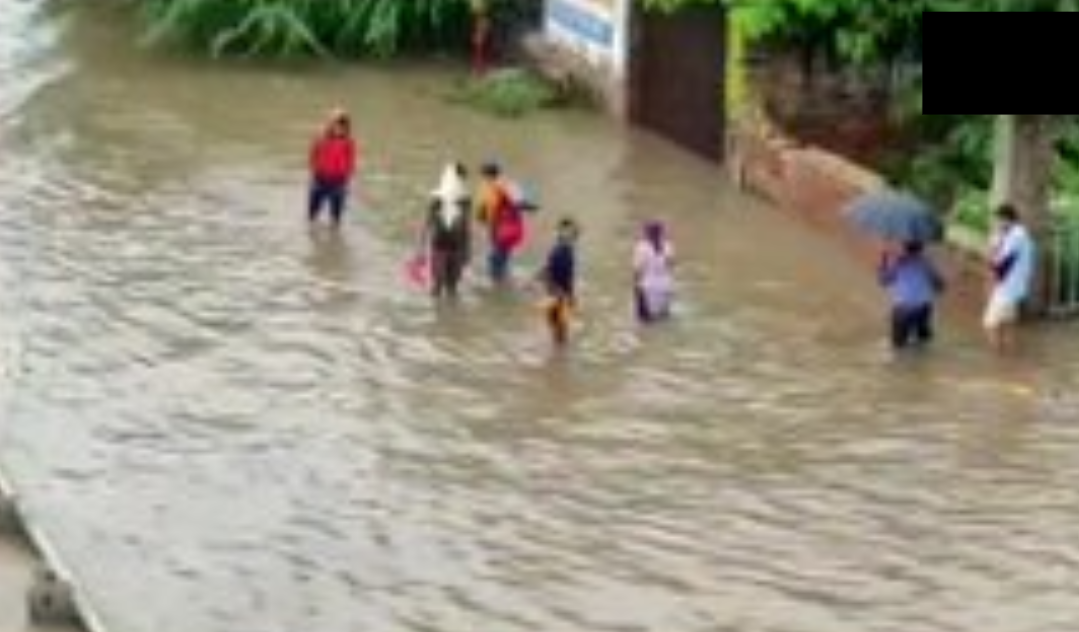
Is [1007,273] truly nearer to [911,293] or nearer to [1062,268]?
[911,293]

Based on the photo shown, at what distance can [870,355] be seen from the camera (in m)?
22.6

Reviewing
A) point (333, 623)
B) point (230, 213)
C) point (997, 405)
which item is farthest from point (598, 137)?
point (333, 623)

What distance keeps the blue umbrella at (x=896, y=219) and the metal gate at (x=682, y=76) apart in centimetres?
675

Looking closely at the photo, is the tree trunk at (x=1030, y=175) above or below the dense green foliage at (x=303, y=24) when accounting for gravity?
below

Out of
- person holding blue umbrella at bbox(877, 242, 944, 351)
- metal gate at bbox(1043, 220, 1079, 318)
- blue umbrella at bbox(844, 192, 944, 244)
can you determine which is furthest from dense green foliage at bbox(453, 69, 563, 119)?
person holding blue umbrella at bbox(877, 242, 944, 351)

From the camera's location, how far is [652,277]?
23.2 metres

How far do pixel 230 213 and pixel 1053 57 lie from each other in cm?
795

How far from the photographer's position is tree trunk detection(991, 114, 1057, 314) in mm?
23469

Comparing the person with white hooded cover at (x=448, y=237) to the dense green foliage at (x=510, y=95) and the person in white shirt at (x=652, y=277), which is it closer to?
the person in white shirt at (x=652, y=277)

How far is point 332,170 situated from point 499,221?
234 cm

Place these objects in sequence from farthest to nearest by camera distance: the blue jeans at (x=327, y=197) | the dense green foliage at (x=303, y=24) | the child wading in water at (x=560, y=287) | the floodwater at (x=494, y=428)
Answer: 1. the dense green foliage at (x=303, y=24)
2. the blue jeans at (x=327, y=197)
3. the child wading in water at (x=560, y=287)
4. the floodwater at (x=494, y=428)

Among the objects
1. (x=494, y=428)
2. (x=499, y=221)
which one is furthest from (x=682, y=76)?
(x=494, y=428)

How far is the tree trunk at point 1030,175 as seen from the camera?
77.0 ft

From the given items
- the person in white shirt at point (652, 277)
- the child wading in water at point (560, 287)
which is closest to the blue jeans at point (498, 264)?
the person in white shirt at point (652, 277)
